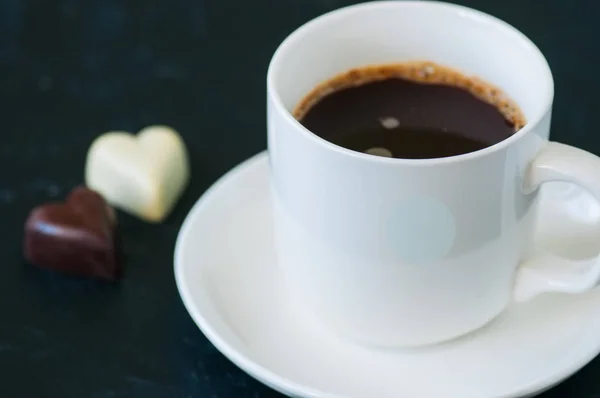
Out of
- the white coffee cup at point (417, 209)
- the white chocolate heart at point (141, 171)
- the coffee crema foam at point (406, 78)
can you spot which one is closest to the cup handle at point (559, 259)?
the white coffee cup at point (417, 209)

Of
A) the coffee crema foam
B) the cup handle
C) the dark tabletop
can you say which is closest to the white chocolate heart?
the dark tabletop

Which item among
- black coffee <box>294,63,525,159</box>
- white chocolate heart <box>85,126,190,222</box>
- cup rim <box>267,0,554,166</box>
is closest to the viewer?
cup rim <box>267,0,554,166</box>

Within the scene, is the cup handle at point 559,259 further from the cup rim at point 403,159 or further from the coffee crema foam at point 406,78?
the coffee crema foam at point 406,78

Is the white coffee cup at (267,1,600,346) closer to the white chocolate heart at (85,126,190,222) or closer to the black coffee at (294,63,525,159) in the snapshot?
the black coffee at (294,63,525,159)

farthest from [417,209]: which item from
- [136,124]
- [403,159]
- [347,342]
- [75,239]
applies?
[136,124]

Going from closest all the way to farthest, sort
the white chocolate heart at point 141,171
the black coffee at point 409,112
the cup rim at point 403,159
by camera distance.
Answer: the cup rim at point 403,159 → the black coffee at point 409,112 → the white chocolate heart at point 141,171

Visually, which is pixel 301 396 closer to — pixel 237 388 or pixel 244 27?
pixel 237 388

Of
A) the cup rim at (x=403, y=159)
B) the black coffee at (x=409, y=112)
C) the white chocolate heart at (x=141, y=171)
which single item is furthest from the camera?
the white chocolate heart at (x=141, y=171)
